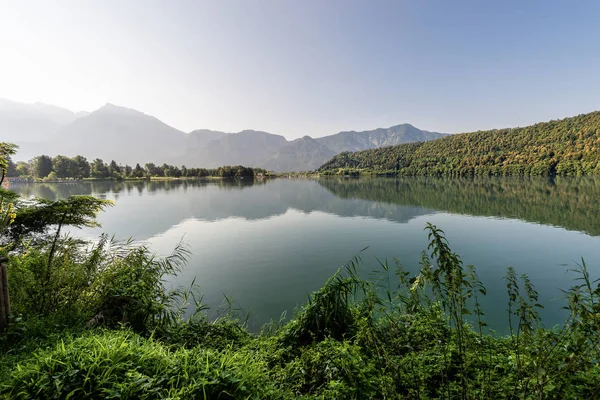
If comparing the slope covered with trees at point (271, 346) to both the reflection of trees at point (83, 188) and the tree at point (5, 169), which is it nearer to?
the tree at point (5, 169)

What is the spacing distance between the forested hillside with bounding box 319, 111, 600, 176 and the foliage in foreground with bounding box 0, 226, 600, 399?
130868 millimetres

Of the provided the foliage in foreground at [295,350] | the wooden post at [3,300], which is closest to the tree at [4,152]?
the foliage in foreground at [295,350]

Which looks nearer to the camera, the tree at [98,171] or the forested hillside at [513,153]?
the forested hillside at [513,153]

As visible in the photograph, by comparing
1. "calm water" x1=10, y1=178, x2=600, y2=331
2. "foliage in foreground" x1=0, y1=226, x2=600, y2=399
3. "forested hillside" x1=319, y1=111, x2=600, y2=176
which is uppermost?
"forested hillside" x1=319, y1=111, x2=600, y2=176

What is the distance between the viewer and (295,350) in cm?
567

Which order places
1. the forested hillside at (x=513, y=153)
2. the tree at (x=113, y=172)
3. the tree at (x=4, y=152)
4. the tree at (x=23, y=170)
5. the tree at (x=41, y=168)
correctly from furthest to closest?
1. the tree at (x=113, y=172)
2. the tree at (x=23, y=170)
3. the tree at (x=41, y=168)
4. the forested hillside at (x=513, y=153)
5. the tree at (x=4, y=152)

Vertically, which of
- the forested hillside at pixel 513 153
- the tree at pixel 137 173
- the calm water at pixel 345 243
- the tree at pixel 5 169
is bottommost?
the calm water at pixel 345 243

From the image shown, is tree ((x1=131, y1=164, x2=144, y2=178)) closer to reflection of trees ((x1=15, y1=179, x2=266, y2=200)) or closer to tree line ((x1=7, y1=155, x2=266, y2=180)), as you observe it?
tree line ((x1=7, y1=155, x2=266, y2=180))

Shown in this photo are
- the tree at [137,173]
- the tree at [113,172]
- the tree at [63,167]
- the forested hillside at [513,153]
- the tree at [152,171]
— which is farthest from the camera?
the tree at [152,171]

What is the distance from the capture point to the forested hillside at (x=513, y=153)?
10388 centimetres

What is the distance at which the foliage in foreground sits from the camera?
2.93m

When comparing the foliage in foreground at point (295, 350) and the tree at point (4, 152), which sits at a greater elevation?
the tree at point (4, 152)

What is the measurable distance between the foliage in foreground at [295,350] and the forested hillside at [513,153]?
429 feet

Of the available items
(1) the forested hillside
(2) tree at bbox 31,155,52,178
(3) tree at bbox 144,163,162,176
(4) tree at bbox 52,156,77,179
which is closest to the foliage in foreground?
(1) the forested hillside
